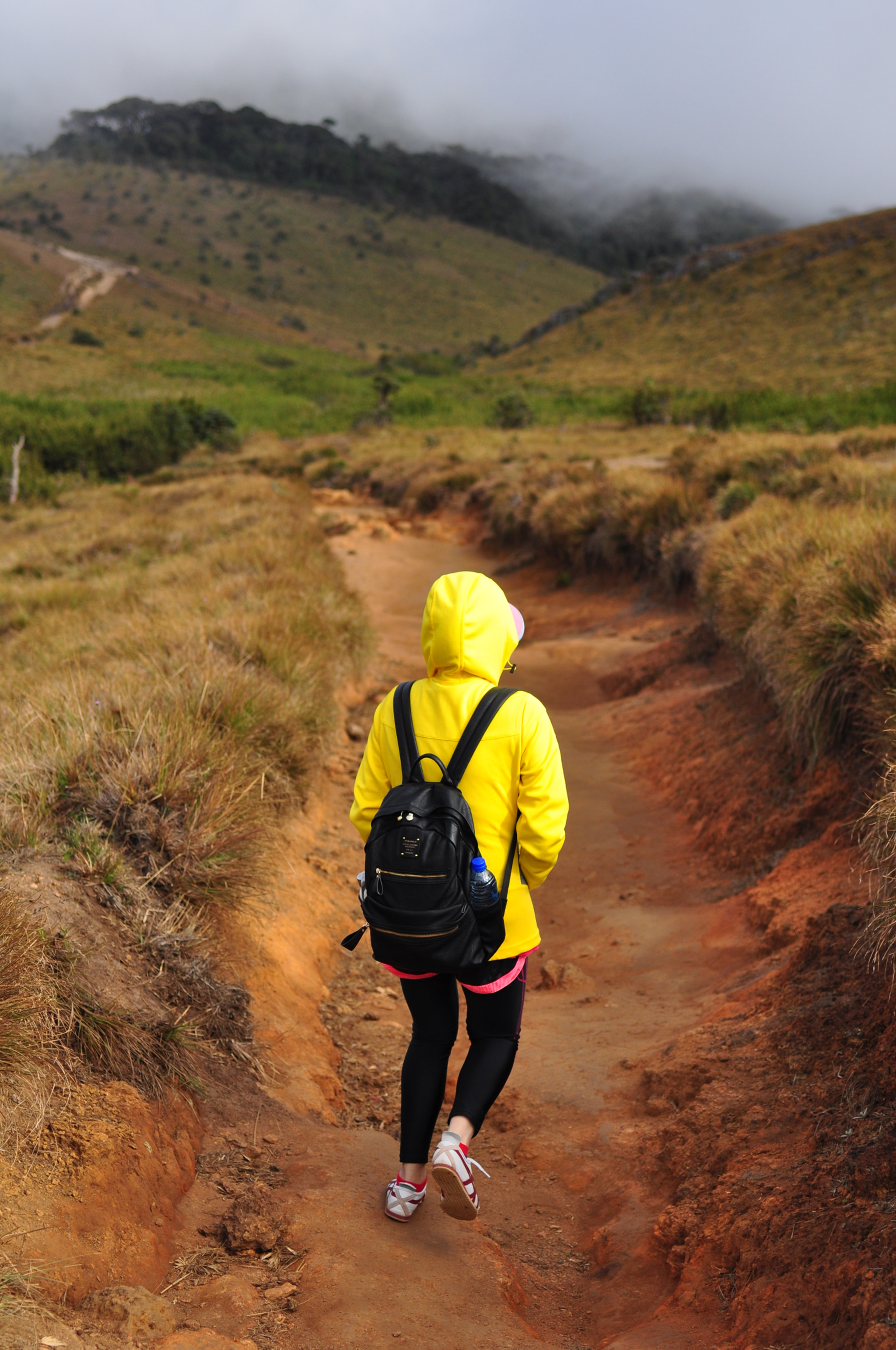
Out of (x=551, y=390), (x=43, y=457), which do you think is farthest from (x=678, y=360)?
(x=43, y=457)

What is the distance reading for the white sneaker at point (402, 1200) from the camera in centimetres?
260

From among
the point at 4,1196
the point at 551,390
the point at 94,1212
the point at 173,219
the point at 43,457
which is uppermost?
→ the point at 173,219

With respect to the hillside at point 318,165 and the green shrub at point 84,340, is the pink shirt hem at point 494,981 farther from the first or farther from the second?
the hillside at point 318,165

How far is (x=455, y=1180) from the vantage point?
243cm

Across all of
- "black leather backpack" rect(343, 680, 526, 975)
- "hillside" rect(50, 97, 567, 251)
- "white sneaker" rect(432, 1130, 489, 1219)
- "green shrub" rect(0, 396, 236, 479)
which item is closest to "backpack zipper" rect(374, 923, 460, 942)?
"black leather backpack" rect(343, 680, 526, 975)

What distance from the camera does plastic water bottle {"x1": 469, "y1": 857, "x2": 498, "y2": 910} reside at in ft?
7.71

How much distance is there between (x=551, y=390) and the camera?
160ft

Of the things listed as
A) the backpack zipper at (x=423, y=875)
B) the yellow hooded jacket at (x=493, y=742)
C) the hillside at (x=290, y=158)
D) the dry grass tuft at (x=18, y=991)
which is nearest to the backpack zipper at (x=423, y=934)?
the backpack zipper at (x=423, y=875)

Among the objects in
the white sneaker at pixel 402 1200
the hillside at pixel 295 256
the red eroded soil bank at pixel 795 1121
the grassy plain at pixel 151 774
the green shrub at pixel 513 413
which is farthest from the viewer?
the hillside at pixel 295 256

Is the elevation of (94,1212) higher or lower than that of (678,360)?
lower

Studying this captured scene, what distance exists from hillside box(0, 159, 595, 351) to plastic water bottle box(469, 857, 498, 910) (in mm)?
94599

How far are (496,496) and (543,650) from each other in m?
9.45

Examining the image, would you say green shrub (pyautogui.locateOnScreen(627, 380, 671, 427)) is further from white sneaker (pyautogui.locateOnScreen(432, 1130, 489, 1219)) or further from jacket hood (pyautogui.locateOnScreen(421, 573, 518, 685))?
white sneaker (pyautogui.locateOnScreen(432, 1130, 489, 1219))

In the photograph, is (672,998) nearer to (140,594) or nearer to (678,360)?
(140,594)
